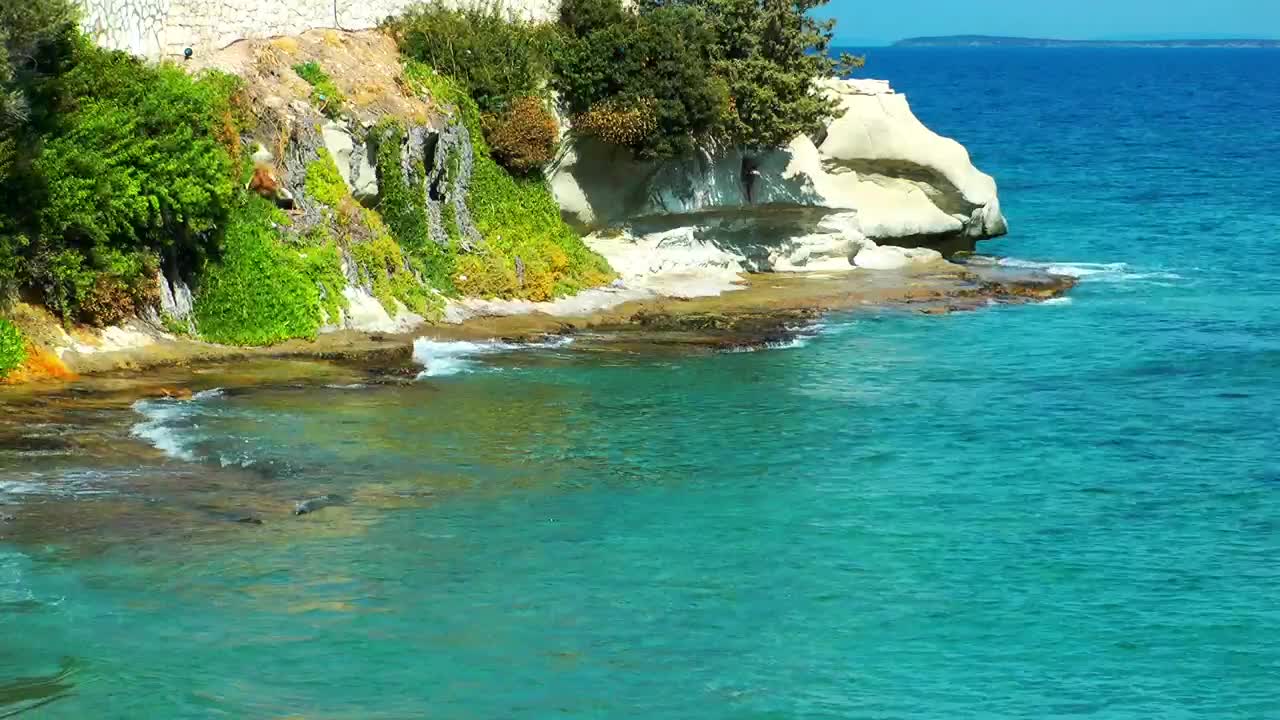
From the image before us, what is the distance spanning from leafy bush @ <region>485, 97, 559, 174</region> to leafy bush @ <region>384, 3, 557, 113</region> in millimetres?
251

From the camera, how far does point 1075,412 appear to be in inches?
1264

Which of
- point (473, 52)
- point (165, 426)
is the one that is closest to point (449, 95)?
point (473, 52)

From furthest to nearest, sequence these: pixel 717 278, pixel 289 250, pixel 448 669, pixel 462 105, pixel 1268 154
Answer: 1. pixel 1268 154
2. pixel 717 278
3. pixel 462 105
4. pixel 289 250
5. pixel 448 669

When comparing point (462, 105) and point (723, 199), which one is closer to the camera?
point (462, 105)

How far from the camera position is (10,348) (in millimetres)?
28812

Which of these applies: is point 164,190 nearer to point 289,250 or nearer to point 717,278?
point 289,250

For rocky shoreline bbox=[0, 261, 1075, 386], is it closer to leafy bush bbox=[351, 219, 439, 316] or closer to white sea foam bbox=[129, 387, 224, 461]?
leafy bush bbox=[351, 219, 439, 316]

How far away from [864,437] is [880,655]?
33.6ft

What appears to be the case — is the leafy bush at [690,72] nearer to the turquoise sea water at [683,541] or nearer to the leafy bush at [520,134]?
the leafy bush at [520,134]

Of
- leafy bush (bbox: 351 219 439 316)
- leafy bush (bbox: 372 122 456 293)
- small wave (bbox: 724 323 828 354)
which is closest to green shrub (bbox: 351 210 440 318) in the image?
leafy bush (bbox: 351 219 439 316)

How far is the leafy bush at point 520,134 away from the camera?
40062mm

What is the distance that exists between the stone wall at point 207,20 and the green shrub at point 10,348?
576cm

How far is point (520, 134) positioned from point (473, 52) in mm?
2069

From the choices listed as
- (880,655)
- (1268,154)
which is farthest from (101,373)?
(1268,154)
